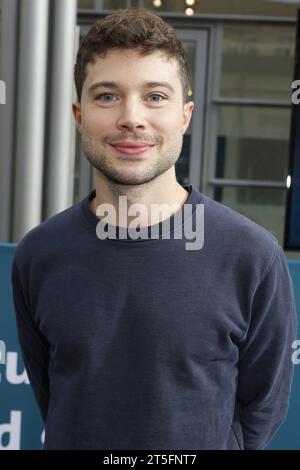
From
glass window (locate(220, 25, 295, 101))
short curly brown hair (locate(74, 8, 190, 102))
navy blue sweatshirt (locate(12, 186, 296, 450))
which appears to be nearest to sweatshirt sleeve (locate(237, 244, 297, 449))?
navy blue sweatshirt (locate(12, 186, 296, 450))

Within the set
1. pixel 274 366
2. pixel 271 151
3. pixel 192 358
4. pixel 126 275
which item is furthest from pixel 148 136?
pixel 271 151

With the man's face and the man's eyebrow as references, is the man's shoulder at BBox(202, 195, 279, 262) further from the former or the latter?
the man's eyebrow

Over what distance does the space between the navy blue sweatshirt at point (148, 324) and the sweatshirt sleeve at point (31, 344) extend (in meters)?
0.10

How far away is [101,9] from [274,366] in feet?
12.8

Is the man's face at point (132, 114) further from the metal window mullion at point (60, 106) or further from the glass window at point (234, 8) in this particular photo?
A: the glass window at point (234, 8)

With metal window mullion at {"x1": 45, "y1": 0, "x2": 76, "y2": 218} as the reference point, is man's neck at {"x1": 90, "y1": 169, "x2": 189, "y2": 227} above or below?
below

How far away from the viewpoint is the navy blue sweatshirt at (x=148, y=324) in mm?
1146

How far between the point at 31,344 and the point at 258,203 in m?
3.69

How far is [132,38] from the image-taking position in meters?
1.13

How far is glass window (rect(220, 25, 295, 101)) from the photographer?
4.61m

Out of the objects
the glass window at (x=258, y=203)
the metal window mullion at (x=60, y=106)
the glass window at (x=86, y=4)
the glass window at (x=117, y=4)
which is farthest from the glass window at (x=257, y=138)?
the metal window mullion at (x=60, y=106)

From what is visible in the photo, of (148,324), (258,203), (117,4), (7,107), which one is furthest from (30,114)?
(258,203)

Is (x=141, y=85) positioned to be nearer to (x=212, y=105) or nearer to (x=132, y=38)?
(x=132, y=38)
